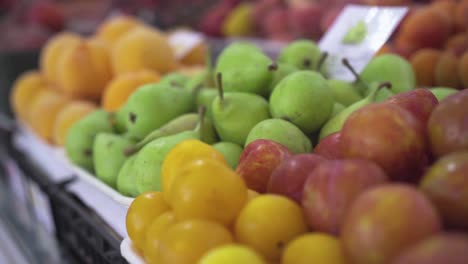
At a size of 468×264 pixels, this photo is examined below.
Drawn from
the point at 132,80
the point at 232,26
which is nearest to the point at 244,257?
the point at 132,80

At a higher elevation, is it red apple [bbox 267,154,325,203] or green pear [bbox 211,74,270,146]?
red apple [bbox 267,154,325,203]

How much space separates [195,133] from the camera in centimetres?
83

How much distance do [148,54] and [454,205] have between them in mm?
1125

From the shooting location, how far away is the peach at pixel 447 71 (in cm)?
108

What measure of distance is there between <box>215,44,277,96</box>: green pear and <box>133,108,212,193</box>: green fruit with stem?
13 centimetres

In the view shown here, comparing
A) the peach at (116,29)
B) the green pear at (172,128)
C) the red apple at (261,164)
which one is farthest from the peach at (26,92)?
the red apple at (261,164)

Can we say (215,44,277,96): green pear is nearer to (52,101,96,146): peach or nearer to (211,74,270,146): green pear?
(211,74,270,146): green pear

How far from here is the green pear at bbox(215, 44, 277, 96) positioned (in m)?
0.93

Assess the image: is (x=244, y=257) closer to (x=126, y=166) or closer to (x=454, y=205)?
(x=454, y=205)

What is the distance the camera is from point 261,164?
626 millimetres

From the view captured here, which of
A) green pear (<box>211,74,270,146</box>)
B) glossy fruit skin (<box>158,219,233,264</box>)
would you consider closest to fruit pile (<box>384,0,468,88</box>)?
green pear (<box>211,74,270,146</box>)

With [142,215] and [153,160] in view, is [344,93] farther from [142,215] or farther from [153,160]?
[142,215]

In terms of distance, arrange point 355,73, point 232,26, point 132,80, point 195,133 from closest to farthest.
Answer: point 195,133
point 355,73
point 132,80
point 232,26

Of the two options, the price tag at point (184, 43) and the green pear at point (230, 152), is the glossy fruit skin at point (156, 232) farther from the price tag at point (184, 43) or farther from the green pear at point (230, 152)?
the price tag at point (184, 43)
